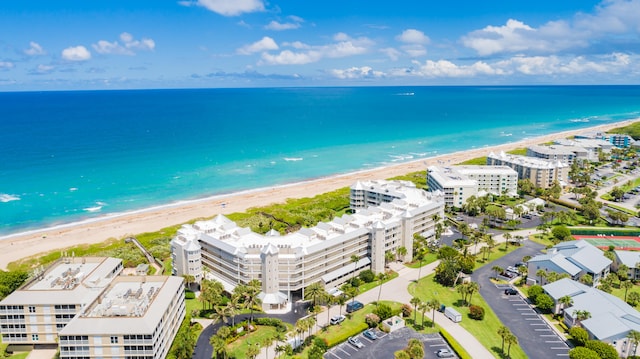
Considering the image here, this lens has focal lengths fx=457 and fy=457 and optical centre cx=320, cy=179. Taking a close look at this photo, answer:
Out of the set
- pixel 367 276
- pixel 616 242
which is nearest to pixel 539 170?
pixel 616 242

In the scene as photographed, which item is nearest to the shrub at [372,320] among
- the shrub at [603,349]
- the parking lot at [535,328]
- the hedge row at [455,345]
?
the hedge row at [455,345]

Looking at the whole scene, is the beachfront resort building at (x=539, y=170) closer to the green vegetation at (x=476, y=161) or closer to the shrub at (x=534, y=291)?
the green vegetation at (x=476, y=161)

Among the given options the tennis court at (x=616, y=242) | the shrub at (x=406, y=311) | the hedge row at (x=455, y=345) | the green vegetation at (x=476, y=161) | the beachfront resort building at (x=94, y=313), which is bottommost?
the hedge row at (x=455, y=345)

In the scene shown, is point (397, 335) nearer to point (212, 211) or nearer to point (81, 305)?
point (81, 305)

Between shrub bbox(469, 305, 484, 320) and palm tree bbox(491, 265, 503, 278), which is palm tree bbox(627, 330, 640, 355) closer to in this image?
shrub bbox(469, 305, 484, 320)

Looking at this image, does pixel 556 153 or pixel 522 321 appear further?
pixel 556 153

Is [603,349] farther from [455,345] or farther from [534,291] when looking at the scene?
[455,345]

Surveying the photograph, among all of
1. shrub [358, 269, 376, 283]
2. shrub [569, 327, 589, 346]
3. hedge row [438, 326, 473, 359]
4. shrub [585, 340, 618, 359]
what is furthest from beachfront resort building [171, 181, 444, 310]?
shrub [585, 340, 618, 359]
